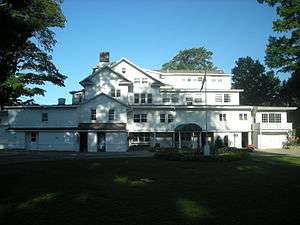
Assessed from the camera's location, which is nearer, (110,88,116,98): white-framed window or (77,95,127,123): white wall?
(77,95,127,123): white wall

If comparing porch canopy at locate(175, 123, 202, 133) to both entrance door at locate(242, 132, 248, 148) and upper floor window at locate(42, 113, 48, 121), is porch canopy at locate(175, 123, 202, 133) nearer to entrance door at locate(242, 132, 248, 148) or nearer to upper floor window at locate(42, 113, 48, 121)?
entrance door at locate(242, 132, 248, 148)

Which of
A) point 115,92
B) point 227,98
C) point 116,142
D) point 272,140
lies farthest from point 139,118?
point 272,140

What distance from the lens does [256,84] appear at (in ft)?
286

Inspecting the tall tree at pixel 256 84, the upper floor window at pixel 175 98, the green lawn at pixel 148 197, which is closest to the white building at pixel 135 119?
the upper floor window at pixel 175 98

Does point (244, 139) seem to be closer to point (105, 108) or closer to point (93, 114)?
point (105, 108)

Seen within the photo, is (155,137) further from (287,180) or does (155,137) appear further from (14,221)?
(14,221)

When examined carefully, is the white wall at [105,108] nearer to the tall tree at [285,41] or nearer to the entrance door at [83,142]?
the entrance door at [83,142]

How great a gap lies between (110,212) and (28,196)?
4.26m

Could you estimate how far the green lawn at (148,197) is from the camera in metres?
11.9

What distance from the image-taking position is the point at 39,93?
49.8 m

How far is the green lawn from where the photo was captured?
11.9 m

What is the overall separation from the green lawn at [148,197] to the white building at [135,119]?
83.3ft

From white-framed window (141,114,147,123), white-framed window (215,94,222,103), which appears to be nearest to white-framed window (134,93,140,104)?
white-framed window (141,114,147,123)

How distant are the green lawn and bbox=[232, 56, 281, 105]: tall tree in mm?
63563
